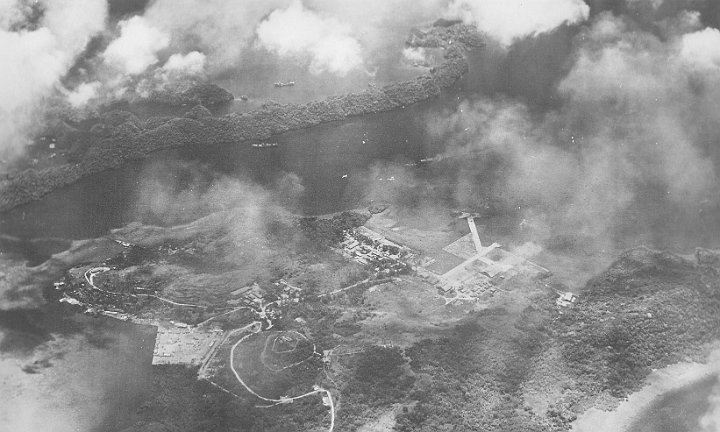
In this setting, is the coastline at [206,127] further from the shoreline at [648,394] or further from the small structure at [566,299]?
the shoreline at [648,394]

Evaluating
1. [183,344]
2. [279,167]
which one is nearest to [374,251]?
[279,167]

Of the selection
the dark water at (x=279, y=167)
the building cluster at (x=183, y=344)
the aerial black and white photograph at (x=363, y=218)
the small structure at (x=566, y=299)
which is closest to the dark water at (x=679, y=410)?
the aerial black and white photograph at (x=363, y=218)

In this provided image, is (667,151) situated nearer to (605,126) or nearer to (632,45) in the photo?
(605,126)

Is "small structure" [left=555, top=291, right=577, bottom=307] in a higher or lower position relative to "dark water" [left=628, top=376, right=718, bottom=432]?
higher

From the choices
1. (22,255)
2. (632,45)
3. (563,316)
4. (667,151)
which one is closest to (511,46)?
(632,45)

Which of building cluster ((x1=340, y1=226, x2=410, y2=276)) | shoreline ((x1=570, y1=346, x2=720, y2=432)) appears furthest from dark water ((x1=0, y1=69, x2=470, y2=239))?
shoreline ((x1=570, y1=346, x2=720, y2=432))

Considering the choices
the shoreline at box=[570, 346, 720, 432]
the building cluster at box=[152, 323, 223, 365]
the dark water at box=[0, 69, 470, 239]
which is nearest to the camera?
the shoreline at box=[570, 346, 720, 432]

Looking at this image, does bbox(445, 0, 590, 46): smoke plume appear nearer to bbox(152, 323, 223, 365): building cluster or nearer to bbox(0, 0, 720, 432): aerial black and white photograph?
bbox(0, 0, 720, 432): aerial black and white photograph

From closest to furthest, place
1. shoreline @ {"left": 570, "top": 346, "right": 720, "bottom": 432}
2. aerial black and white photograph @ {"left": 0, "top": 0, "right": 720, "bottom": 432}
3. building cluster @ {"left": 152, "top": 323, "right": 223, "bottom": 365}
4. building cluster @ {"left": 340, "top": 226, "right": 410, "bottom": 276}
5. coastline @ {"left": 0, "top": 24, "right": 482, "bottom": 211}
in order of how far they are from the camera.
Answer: shoreline @ {"left": 570, "top": 346, "right": 720, "bottom": 432}
aerial black and white photograph @ {"left": 0, "top": 0, "right": 720, "bottom": 432}
building cluster @ {"left": 152, "top": 323, "right": 223, "bottom": 365}
building cluster @ {"left": 340, "top": 226, "right": 410, "bottom": 276}
coastline @ {"left": 0, "top": 24, "right": 482, "bottom": 211}
